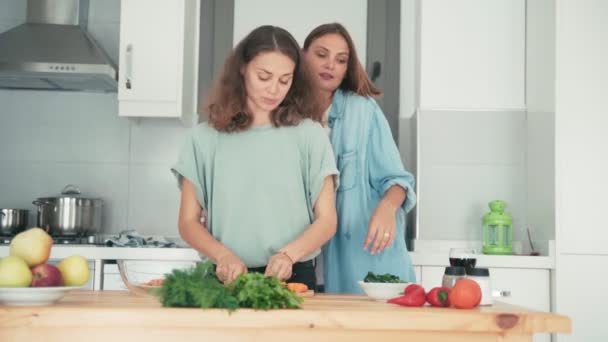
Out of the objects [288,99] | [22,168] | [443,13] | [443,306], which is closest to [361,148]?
[288,99]

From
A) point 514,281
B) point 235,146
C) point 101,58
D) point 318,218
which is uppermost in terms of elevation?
point 101,58

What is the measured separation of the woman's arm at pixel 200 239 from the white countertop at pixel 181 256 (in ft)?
3.90

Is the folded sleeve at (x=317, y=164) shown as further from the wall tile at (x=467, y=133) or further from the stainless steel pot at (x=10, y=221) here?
the stainless steel pot at (x=10, y=221)

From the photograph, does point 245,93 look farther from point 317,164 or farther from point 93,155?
point 93,155

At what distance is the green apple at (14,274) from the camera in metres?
1.39

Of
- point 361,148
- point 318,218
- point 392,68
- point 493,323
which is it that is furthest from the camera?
point 392,68

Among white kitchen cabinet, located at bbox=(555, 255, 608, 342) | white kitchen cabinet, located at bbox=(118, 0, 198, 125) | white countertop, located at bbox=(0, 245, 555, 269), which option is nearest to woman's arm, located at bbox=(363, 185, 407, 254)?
white countertop, located at bbox=(0, 245, 555, 269)

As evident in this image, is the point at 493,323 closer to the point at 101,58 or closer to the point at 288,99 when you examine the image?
the point at 288,99

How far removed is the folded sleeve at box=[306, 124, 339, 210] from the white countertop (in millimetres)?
1240

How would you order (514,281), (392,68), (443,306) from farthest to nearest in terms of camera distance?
(392,68) → (514,281) → (443,306)

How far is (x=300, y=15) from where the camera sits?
153 inches

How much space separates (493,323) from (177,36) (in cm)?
248

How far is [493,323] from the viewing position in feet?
4.53

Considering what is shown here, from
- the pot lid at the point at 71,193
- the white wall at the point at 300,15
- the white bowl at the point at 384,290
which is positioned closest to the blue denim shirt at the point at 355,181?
the white bowl at the point at 384,290
